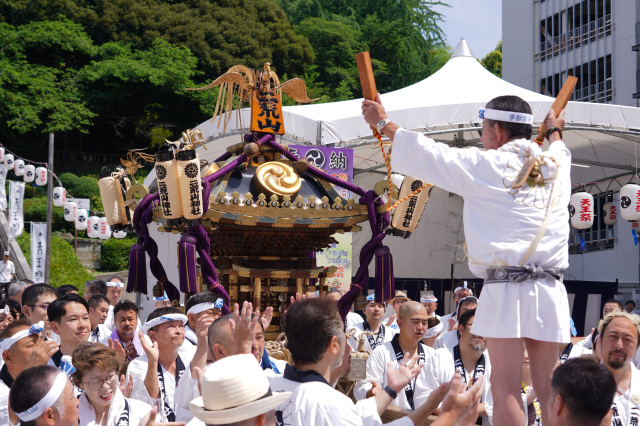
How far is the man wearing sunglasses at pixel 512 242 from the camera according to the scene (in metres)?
2.65

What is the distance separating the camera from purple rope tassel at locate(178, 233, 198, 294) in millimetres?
5668

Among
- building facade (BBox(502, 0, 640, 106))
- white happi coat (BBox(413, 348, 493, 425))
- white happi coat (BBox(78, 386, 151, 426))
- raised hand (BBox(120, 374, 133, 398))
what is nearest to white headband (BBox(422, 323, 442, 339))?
white happi coat (BBox(413, 348, 493, 425))

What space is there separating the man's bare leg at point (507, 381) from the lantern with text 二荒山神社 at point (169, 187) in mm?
3408

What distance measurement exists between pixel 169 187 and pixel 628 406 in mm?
3384

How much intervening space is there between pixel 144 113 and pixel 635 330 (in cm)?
2121

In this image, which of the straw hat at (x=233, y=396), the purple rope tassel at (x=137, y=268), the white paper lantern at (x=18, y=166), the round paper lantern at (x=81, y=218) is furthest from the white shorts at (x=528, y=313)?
the white paper lantern at (x=18, y=166)

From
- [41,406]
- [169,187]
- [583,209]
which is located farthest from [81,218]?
[41,406]

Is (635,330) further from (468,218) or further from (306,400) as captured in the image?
(306,400)

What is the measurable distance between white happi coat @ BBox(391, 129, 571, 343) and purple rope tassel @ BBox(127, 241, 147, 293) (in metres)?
3.85

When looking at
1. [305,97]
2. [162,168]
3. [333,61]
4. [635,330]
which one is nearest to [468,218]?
[635,330]

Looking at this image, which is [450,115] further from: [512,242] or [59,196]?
[59,196]

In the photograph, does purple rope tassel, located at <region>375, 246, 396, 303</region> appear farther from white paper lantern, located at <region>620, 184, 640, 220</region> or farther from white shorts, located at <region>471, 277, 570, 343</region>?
white paper lantern, located at <region>620, 184, 640, 220</region>

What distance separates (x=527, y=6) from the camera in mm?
22125

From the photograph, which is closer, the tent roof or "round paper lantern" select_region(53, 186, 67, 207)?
the tent roof
